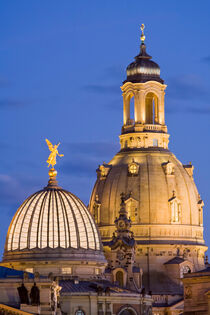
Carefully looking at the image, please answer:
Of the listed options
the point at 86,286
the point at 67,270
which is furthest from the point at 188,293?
the point at 67,270

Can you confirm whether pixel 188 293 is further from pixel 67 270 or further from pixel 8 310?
pixel 8 310

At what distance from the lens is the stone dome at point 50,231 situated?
177 metres

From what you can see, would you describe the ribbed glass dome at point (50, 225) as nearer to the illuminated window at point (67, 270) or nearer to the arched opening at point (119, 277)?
the illuminated window at point (67, 270)

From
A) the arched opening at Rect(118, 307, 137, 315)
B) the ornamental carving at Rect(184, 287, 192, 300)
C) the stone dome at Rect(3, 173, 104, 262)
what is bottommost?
the arched opening at Rect(118, 307, 137, 315)

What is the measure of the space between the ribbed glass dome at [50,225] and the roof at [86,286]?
521 cm

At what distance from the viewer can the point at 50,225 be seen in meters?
178

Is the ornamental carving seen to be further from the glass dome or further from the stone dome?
the glass dome

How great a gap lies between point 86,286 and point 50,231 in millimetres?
8896

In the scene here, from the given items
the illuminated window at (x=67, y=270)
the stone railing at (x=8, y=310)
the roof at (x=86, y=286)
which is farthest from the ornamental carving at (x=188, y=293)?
the stone railing at (x=8, y=310)

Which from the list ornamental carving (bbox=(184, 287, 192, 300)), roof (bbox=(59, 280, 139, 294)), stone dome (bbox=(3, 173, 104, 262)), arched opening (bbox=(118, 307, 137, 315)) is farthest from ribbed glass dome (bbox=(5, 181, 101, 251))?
ornamental carving (bbox=(184, 287, 192, 300))

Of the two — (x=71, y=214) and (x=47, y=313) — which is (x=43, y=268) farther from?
(x=47, y=313)

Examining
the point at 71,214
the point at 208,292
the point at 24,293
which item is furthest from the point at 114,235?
the point at 24,293

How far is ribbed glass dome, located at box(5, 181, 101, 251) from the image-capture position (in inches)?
6988

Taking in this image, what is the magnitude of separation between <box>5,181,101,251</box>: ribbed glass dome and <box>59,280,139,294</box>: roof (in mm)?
5207
